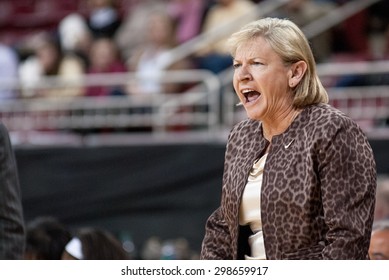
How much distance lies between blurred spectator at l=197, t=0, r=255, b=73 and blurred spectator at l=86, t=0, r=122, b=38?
4.95 feet

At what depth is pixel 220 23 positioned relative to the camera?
11445 mm

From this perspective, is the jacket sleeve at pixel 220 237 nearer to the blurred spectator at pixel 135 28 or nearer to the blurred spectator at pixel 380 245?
the blurred spectator at pixel 380 245

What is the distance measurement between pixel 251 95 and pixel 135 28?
28.7ft

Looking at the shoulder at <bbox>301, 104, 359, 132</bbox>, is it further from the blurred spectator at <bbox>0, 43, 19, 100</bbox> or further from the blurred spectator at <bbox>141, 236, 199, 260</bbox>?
A: the blurred spectator at <bbox>0, 43, 19, 100</bbox>

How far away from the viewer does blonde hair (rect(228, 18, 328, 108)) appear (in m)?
3.74

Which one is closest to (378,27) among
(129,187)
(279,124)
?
(129,187)

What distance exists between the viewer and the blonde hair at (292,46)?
3.74 metres

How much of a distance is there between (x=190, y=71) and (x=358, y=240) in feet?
23.5

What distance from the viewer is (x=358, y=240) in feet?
11.6

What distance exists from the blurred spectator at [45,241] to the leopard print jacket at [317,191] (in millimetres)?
2004

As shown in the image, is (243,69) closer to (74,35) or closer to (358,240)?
(358,240)

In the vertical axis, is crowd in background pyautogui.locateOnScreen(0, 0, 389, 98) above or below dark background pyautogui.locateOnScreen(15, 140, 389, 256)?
above

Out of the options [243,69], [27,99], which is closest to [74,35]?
[27,99]

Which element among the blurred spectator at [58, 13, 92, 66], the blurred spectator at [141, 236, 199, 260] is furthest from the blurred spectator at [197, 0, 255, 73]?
the blurred spectator at [141, 236, 199, 260]
